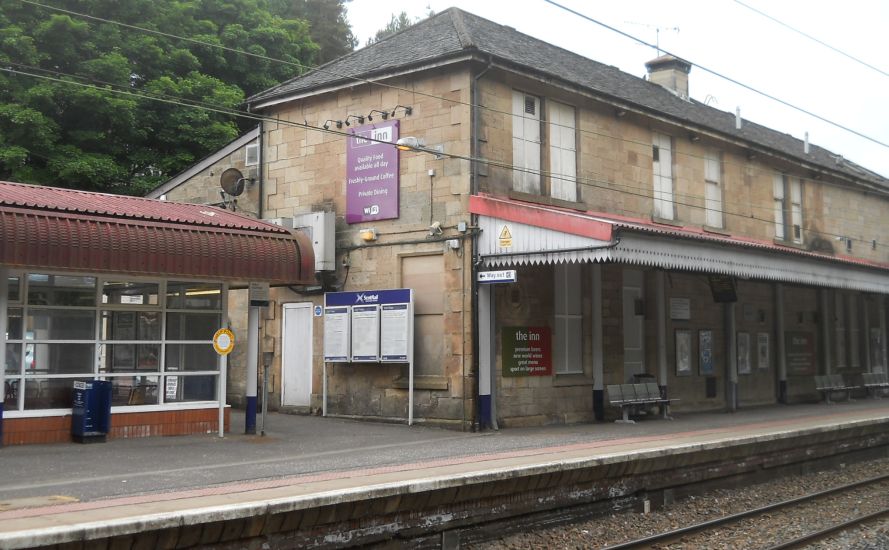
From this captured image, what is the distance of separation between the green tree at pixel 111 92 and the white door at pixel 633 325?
15553 mm

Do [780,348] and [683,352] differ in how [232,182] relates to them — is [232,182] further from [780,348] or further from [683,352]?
[780,348]

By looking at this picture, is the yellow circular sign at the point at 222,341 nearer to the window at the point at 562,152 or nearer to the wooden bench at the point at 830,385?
the window at the point at 562,152

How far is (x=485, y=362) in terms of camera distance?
54.3 ft

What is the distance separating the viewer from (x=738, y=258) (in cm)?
1745

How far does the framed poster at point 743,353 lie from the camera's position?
24009mm

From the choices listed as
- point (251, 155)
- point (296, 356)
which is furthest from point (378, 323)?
point (251, 155)

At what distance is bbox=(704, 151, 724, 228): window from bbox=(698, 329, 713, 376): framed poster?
288 centimetres

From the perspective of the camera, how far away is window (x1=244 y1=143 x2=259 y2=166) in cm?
2123

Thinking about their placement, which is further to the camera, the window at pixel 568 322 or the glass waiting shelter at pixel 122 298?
the window at pixel 568 322

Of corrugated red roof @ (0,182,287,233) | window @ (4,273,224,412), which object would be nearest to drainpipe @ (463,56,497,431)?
corrugated red roof @ (0,182,287,233)

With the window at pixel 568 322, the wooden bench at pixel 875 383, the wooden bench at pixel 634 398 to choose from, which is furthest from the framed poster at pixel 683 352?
the wooden bench at pixel 875 383

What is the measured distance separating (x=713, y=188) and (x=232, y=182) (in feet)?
40.2

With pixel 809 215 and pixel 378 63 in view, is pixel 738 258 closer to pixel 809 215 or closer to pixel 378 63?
pixel 378 63

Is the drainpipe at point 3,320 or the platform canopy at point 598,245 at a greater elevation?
the platform canopy at point 598,245
